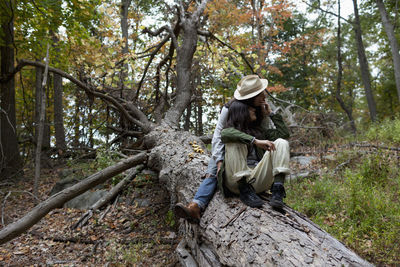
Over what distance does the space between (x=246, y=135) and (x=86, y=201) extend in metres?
4.30

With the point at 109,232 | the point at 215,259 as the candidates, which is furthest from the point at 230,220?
the point at 109,232

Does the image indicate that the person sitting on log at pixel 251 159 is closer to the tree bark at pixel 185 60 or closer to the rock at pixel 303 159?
the tree bark at pixel 185 60

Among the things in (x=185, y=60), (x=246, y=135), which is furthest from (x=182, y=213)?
(x=185, y=60)

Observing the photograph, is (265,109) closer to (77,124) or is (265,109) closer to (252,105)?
(252,105)

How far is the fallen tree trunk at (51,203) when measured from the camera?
3.04 meters

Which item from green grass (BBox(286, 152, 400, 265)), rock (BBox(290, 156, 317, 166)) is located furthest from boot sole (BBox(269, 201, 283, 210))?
rock (BBox(290, 156, 317, 166))

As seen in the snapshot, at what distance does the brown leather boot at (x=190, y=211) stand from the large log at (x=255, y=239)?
9 cm

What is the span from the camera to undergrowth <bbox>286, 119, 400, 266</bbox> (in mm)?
2977

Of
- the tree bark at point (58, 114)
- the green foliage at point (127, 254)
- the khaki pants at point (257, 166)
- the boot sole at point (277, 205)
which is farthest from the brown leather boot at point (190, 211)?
the tree bark at point (58, 114)

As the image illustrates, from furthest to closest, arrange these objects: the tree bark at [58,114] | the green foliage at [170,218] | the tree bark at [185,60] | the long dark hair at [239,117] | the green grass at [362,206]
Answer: the tree bark at [58,114]
the tree bark at [185,60]
the green foliage at [170,218]
the green grass at [362,206]
the long dark hair at [239,117]

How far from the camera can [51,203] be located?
3469 millimetres

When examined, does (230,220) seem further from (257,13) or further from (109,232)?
(257,13)

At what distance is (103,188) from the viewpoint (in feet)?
18.8

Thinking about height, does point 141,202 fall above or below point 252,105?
below
